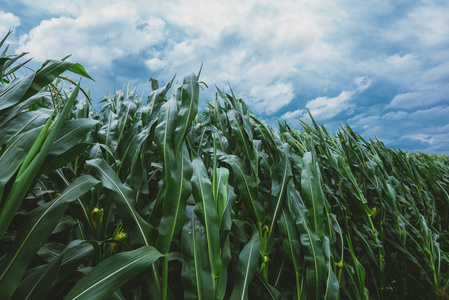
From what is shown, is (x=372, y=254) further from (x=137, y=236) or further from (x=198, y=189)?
(x=137, y=236)

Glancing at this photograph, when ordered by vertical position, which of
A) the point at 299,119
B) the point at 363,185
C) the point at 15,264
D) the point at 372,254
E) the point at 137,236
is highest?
the point at 299,119

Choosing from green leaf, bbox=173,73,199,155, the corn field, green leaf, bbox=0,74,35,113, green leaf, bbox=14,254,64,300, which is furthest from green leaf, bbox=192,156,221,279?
green leaf, bbox=0,74,35,113

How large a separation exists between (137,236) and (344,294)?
88 centimetres

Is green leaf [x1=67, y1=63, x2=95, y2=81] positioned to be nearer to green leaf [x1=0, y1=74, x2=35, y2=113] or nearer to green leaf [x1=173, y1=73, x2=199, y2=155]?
green leaf [x1=0, y1=74, x2=35, y2=113]

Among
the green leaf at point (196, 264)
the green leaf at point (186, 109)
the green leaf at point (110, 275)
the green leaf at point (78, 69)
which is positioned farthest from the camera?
the green leaf at point (78, 69)

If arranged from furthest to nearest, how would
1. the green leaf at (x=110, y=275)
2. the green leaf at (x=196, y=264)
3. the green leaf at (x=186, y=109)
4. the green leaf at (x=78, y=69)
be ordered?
the green leaf at (x=78, y=69), the green leaf at (x=186, y=109), the green leaf at (x=196, y=264), the green leaf at (x=110, y=275)

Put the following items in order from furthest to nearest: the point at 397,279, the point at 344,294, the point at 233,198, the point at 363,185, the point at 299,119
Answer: the point at 299,119, the point at 363,185, the point at 397,279, the point at 344,294, the point at 233,198

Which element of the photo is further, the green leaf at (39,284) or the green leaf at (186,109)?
the green leaf at (186,109)

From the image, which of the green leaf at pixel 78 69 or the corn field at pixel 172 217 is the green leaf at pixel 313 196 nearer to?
the corn field at pixel 172 217

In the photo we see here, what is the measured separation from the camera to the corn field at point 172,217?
625 mm

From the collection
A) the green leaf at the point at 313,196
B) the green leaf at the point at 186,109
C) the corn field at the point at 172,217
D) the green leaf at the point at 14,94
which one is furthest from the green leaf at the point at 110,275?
the green leaf at the point at 313,196

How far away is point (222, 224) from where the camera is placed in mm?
803

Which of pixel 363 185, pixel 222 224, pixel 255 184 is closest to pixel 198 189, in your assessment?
pixel 222 224

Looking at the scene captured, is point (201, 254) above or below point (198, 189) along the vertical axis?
below
